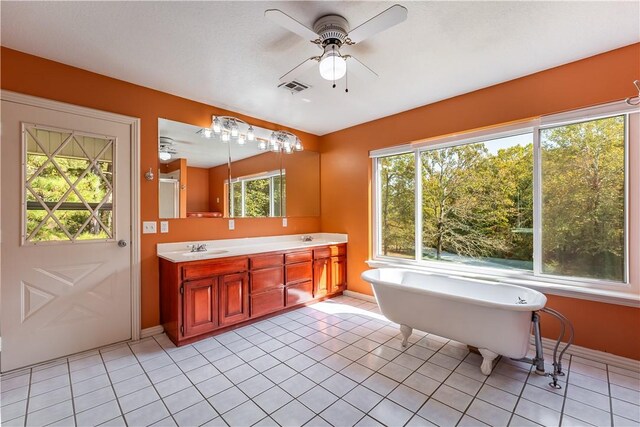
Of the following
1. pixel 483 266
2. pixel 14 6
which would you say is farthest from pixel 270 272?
pixel 14 6

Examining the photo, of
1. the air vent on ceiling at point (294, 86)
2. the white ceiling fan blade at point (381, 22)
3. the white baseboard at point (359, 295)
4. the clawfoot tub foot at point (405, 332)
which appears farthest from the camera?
the white baseboard at point (359, 295)

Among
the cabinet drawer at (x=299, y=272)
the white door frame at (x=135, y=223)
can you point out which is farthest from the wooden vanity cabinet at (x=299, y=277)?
the white door frame at (x=135, y=223)

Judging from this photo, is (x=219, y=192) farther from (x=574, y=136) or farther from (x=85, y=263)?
(x=574, y=136)

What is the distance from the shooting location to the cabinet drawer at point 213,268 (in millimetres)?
2664

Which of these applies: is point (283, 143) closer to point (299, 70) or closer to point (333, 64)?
point (299, 70)

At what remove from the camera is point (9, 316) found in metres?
2.21

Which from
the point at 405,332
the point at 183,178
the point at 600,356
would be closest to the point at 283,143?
the point at 183,178

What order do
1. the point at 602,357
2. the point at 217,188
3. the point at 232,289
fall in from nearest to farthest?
the point at 602,357 → the point at 232,289 → the point at 217,188

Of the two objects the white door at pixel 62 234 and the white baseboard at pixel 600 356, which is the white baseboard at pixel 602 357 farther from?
the white door at pixel 62 234

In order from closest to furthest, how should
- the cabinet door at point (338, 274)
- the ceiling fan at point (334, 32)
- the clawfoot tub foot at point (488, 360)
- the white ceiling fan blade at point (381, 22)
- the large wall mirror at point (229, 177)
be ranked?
the white ceiling fan blade at point (381, 22) < the ceiling fan at point (334, 32) < the clawfoot tub foot at point (488, 360) < the large wall mirror at point (229, 177) < the cabinet door at point (338, 274)

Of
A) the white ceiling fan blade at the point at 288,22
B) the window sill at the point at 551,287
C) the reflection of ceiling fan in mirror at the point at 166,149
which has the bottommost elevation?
the window sill at the point at 551,287

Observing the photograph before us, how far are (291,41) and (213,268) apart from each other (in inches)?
83.9

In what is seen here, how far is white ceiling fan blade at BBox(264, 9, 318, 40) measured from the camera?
1574 millimetres

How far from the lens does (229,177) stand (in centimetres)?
354
